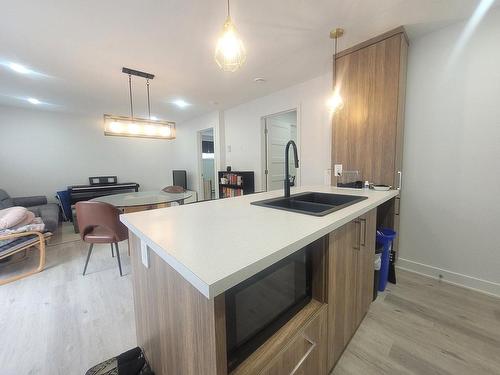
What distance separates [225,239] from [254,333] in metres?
0.34

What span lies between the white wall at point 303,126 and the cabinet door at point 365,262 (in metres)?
1.65

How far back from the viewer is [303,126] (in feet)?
10.3

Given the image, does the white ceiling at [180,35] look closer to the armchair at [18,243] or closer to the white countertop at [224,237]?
the white countertop at [224,237]

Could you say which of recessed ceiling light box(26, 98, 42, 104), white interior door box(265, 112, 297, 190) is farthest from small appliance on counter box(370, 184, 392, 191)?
recessed ceiling light box(26, 98, 42, 104)

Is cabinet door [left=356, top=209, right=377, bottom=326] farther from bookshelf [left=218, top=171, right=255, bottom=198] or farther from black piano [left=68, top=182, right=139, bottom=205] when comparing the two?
black piano [left=68, top=182, right=139, bottom=205]

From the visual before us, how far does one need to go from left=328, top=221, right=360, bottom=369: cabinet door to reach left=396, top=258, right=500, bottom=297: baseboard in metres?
Answer: 1.46

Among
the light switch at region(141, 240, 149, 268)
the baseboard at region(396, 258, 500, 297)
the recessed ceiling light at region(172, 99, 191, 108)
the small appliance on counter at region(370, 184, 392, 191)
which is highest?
the recessed ceiling light at region(172, 99, 191, 108)

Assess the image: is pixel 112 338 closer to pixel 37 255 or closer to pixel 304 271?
pixel 304 271

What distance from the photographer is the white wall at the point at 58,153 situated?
4281 millimetres

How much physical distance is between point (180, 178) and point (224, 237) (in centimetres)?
543

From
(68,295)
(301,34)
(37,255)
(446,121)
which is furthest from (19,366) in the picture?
(446,121)

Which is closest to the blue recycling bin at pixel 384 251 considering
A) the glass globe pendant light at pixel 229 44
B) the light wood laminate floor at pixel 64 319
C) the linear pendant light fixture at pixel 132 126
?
the glass globe pendant light at pixel 229 44

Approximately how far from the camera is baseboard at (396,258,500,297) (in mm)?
1799

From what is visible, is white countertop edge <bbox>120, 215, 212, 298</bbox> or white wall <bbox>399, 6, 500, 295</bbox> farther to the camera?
white wall <bbox>399, 6, 500, 295</bbox>
